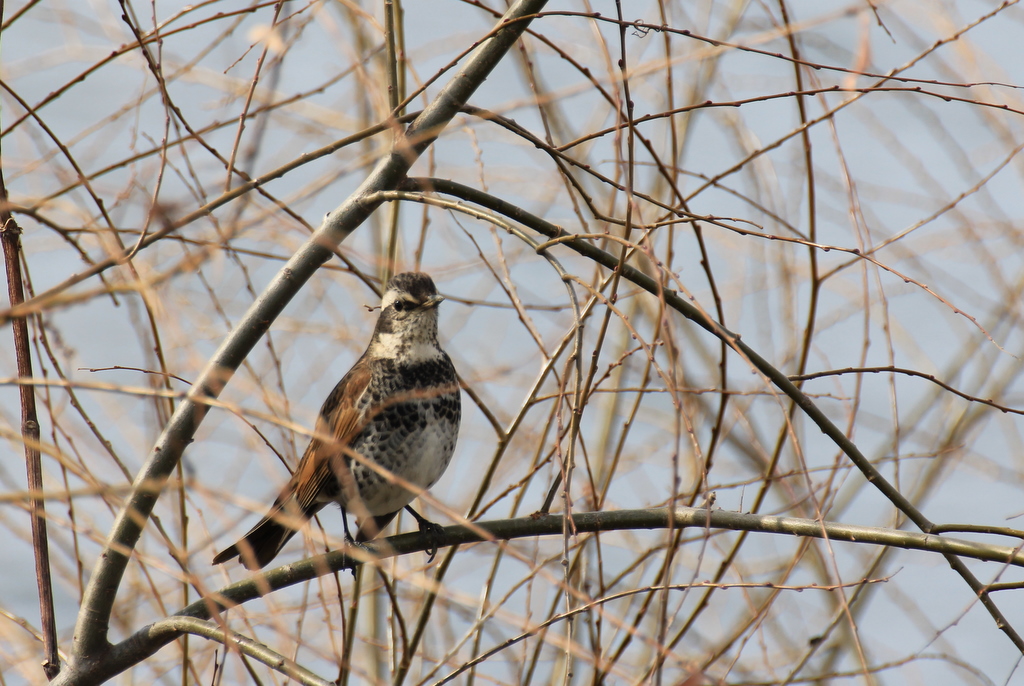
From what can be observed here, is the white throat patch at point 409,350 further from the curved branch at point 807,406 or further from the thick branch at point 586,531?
the curved branch at point 807,406

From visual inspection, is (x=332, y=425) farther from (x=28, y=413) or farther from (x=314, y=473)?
(x=28, y=413)

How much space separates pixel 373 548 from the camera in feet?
11.2

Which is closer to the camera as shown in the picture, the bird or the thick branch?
the thick branch

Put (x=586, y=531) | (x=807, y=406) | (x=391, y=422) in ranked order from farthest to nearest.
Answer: (x=391, y=422), (x=586, y=531), (x=807, y=406)

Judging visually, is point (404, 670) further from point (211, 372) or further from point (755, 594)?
point (755, 594)

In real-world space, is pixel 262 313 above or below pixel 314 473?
below

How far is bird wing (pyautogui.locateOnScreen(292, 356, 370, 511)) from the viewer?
142 inches

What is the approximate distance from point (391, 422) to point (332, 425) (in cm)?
32

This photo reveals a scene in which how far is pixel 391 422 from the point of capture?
3607mm

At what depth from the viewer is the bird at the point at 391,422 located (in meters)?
3.60

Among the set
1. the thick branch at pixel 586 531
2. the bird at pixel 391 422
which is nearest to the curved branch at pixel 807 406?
the thick branch at pixel 586 531

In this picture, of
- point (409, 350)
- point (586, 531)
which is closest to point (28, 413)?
point (586, 531)

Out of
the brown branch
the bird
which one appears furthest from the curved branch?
the bird

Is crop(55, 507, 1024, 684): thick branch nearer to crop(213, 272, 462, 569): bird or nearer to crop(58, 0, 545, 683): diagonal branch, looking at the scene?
crop(58, 0, 545, 683): diagonal branch
